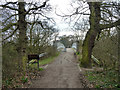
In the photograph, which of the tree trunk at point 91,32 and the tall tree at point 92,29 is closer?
the tall tree at point 92,29

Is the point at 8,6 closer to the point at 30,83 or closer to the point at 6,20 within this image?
the point at 6,20

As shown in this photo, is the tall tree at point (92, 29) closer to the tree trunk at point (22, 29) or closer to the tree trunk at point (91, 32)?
the tree trunk at point (91, 32)

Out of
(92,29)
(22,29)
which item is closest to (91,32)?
(92,29)

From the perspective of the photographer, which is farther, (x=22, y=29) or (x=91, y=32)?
(x=91, y=32)

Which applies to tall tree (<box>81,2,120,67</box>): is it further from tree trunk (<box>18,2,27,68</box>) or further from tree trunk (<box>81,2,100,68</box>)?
tree trunk (<box>18,2,27,68</box>)

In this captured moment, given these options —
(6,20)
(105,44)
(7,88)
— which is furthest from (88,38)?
(7,88)

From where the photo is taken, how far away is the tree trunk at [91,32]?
35.3 ft

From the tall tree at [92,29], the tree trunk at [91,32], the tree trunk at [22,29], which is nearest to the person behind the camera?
the tree trunk at [22,29]

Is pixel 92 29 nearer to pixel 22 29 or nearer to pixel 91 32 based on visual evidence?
pixel 91 32

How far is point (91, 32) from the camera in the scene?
443 inches

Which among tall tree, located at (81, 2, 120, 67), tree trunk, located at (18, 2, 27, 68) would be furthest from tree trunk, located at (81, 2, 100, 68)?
tree trunk, located at (18, 2, 27, 68)

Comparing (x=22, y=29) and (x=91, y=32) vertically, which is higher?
(x=22, y=29)

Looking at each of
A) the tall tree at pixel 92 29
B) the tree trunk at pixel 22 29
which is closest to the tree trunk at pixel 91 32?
the tall tree at pixel 92 29

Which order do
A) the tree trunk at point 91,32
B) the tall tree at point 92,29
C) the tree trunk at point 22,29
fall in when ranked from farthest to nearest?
the tree trunk at point 91,32 → the tall tree at point 92,29 → the tree trunk at point 22,29
